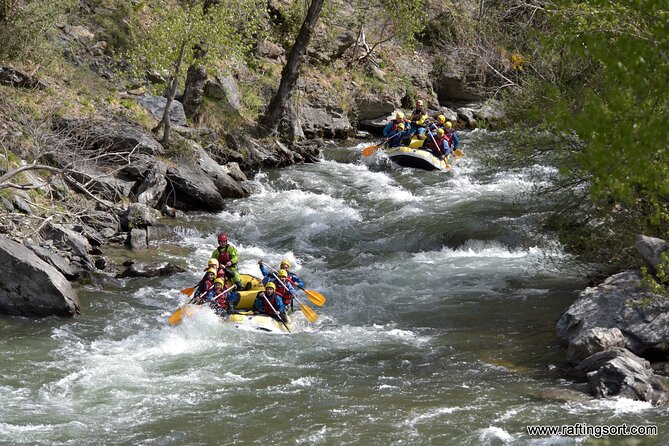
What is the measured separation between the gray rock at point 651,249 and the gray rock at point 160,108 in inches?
466

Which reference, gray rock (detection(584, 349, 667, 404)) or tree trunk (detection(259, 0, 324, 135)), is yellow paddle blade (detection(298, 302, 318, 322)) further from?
tree trunk (detection(259, 0, 324, 135))

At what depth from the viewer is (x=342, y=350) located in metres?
10.7

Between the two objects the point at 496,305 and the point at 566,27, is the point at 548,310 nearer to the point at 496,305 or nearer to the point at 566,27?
the point at 496,305

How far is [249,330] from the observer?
1130 centimetres

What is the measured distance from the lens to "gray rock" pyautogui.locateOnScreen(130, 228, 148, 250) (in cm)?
1452

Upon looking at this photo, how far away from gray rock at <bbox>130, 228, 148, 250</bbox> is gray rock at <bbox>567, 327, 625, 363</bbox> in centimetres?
814

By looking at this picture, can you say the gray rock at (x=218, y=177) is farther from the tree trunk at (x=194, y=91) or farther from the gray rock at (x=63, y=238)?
the gray rock at (x=63, y=238)

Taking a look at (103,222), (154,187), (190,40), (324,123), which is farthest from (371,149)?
(103,222)

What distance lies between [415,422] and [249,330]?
3795 millimetres

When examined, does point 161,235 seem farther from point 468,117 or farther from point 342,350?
point 468,117

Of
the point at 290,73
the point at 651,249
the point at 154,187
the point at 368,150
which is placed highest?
the point at 290,73

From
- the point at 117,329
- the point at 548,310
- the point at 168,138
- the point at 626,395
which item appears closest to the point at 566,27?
the point at 626,395

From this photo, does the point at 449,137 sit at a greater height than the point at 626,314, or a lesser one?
greater

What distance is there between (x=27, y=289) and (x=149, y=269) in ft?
8.49
